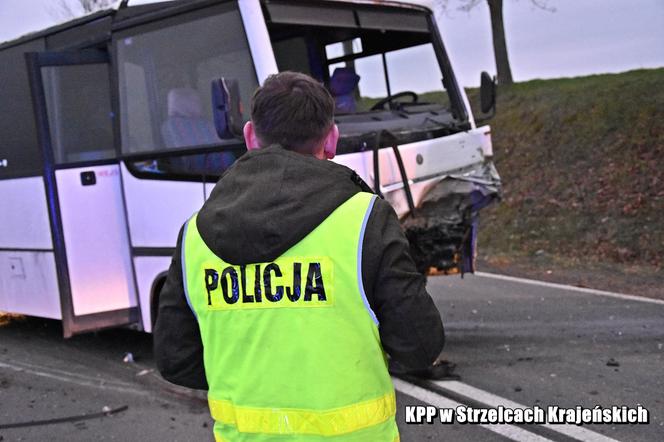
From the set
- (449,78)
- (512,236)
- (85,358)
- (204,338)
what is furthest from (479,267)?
(204,338)

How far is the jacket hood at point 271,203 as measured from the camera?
6.39 feet

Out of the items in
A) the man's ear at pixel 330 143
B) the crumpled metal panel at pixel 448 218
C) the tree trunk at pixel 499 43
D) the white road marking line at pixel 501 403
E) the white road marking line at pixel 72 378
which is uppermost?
the tree trunk at pixel 499 43

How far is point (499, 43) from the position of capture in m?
20.6

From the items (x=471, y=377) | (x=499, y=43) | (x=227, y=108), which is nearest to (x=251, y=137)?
(x=227, y=108)

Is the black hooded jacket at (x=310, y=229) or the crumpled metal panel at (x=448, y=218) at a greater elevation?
the black hooded jacket at (x=310, y=229)

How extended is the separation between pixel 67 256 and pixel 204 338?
165 inches

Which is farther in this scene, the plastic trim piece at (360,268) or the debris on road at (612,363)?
the debris on road at (612,363)

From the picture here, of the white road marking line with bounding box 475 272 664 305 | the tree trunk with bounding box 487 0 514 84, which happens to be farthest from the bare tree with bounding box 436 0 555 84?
the white road marking line with bounding box 475 272 664 305

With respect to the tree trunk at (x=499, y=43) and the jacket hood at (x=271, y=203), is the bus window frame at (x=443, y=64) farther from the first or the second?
the tree trunk at (x=499, y=43)

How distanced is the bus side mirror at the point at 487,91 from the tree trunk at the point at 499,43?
562 inches

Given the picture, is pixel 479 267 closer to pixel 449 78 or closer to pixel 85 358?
pixel 449 78

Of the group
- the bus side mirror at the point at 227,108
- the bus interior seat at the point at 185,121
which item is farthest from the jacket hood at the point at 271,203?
the bus interior seat at the point at 185,121

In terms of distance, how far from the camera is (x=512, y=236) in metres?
12.6

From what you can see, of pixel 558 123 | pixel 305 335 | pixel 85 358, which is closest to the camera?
pixel 305 335
